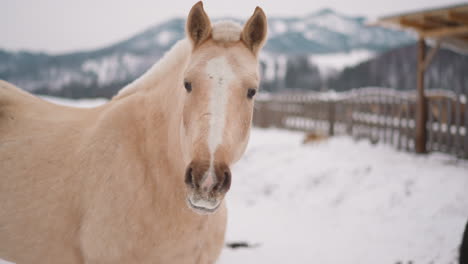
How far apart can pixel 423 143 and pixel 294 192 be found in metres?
3.69

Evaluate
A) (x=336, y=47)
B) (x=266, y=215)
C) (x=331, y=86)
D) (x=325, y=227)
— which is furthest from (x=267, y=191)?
(x=336, y=47)

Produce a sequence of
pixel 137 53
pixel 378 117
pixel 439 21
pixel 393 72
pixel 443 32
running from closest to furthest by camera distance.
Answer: pixel 443 32 → pixel 439 21 → pixel 378 117 → pixel 393 72 → pixel 137 53

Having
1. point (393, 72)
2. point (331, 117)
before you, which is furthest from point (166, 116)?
point (393, 72)

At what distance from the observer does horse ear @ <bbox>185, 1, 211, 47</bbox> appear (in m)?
1.77

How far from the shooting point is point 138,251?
5.83 ft

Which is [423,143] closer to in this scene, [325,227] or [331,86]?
[325,227]

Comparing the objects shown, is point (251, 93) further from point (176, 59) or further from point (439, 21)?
point (439, 21)

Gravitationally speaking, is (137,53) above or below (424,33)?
above

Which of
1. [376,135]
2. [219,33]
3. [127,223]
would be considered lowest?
[376,135]

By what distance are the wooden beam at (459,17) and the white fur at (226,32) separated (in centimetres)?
617

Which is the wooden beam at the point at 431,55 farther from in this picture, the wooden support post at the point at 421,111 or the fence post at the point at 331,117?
the fence post at the point at 331,117

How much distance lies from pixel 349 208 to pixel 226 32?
420 cm

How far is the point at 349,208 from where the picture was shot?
4887 millimetres

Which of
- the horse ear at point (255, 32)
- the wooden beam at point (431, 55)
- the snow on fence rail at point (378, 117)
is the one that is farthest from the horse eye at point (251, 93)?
the wooden beam at point (431, 55)
